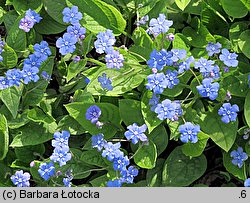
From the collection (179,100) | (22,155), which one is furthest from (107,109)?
(22,155)

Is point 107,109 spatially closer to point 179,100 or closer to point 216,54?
point 179,100

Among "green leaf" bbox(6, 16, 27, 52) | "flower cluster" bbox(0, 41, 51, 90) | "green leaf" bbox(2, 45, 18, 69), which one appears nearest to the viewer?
"flower cluster" bbox(0, 41, 51, 90)

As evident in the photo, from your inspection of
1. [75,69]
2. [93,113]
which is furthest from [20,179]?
[75,69]

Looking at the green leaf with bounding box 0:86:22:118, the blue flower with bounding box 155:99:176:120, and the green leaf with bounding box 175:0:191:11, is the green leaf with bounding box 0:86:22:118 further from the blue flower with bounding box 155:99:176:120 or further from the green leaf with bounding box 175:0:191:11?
the green leaf with bounding box 175:0:191:11

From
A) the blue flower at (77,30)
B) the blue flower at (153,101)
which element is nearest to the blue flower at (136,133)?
the blue flower at (153,101)

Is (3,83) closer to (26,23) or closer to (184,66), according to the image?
(26,23)

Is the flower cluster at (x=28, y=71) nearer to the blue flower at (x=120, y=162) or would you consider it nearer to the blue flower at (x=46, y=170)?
the blue flower at (x=46, y=170)

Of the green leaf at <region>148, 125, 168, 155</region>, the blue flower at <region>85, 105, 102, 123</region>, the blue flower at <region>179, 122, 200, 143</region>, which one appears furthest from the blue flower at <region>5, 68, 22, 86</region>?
the blue flower at <region>179, 122, 200, 143</region>
